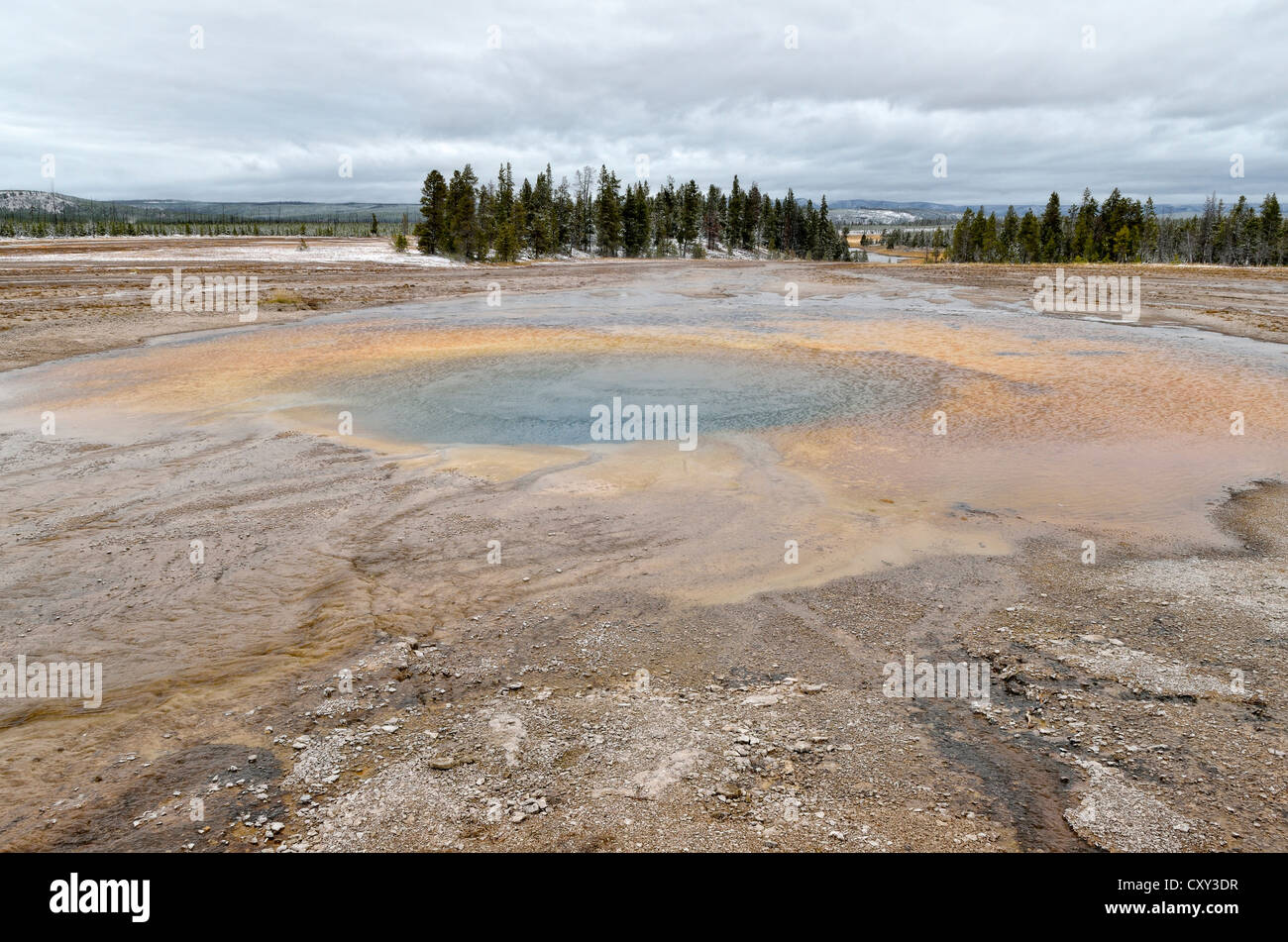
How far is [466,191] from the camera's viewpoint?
2576 inches

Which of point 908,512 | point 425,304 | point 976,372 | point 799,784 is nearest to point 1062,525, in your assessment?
point 908,512

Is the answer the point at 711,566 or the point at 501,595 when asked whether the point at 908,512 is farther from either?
the point at 501,595
